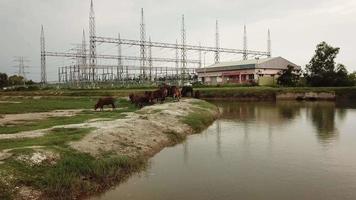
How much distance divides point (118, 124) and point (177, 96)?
23895 millimetres

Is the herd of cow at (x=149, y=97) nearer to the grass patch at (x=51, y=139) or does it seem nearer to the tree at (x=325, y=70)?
the grass patch at (x=51, y=139)

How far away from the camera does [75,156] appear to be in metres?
15.3

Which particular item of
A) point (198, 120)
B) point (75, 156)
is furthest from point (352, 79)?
point (75, 156)

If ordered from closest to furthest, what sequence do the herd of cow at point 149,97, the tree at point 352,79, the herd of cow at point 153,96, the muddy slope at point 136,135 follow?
the muddy slope at point 136,135, the herd of cow at point 149,97, the herd of cow at point 153,96, the tree at point 352,79

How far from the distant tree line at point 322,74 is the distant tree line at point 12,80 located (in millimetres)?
90916

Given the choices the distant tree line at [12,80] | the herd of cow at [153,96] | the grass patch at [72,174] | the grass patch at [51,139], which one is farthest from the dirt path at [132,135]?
the distant tree line at [12,80]

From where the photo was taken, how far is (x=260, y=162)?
59.5ft

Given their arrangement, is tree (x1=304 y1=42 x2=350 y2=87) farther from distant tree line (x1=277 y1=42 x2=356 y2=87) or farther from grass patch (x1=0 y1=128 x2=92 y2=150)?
grass patch (x1=0 y1=128 x2=92 y2=150)

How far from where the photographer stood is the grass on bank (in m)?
12.5

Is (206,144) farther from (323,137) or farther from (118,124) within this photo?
(323,137)

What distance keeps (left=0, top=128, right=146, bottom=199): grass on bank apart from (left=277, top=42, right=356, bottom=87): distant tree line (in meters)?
74.5

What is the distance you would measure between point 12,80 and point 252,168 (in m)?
151

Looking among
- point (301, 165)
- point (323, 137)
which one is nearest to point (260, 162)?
point (301, 165)

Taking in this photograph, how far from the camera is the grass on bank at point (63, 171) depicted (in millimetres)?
12516
